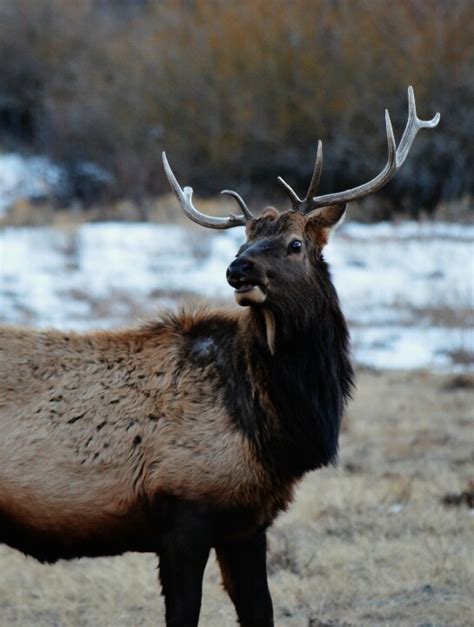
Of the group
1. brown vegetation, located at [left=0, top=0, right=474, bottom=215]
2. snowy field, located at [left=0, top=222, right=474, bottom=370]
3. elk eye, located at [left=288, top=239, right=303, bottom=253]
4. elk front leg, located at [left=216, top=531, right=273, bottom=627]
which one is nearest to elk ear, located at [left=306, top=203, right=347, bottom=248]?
elk eye, located at [left=288, top=239, right=303, bottom=253]

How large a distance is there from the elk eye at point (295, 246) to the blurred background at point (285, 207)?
0.82 meters

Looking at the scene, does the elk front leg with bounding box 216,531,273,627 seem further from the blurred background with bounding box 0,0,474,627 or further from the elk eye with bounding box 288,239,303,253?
the elk eye with bounding box 288,239,303,253

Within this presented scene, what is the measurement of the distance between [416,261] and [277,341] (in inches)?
498

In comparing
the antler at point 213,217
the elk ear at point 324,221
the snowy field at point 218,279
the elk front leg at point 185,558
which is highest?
the snowy field at point 218,279

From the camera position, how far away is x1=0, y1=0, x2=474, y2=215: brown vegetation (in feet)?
81.5

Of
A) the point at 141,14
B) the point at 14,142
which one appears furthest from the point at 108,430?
the point at 141,14

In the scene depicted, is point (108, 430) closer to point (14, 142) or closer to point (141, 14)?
point (14, 142)

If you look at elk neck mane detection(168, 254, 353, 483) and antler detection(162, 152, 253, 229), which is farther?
antler detection(162, 152, 253, 229)

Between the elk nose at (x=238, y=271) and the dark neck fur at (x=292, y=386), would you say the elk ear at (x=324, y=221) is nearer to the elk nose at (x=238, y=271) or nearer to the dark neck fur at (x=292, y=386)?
the dark neck fur at (x=292, y=386)

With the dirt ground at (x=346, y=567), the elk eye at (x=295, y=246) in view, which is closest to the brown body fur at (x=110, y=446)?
the elk eye at (x=295, y=246)

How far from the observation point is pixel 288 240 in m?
5.43

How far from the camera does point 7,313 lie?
51.9 feet

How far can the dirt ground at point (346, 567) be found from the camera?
6.20 metres

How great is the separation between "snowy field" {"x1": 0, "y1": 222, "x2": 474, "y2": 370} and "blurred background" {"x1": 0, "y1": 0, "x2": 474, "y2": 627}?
51 mm
